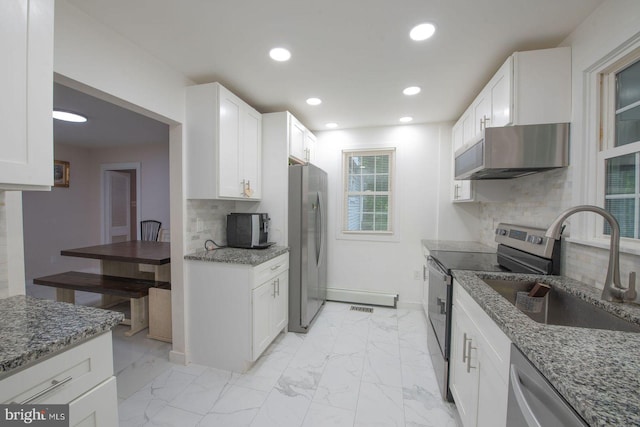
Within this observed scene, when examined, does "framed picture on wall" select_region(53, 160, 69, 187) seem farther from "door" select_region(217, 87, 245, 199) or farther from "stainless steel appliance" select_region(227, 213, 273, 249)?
"door" select_region(217, 87, 245, 199)

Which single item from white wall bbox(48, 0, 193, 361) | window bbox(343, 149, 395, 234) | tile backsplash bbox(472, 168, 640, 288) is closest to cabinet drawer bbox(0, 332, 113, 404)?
white wall bbox(48, 0, 193, 361)

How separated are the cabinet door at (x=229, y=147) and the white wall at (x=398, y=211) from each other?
1529mm

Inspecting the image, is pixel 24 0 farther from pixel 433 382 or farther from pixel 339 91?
pixel 433 382

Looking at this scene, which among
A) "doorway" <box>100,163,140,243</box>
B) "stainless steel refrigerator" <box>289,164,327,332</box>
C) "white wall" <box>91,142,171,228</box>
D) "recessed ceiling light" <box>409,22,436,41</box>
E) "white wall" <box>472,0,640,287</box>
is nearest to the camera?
"white wall" <box>472,0,640,287</box>

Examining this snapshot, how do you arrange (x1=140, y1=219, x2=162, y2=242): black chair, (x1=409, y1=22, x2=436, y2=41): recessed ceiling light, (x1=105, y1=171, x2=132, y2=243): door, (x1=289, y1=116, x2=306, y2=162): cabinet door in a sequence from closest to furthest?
1. (x1=409, y1=22, x2=436, y2=41): recessed ceiling light
2. (x1=289, y1=116, x2=306, y2=162): cabinet door
3. (x1=140, y1=219, x2=162, y2=242): black chair
4. (x1=105, y1=171, x2=132, y2=243): door

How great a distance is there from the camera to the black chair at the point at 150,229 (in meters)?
4.41

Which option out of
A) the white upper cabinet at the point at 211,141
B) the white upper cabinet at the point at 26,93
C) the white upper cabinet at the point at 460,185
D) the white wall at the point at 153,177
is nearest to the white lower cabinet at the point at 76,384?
the white upper cabinet at the point at 26,93

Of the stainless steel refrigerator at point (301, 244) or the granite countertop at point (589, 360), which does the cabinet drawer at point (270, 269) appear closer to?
the stainless steel refrigerator at point (301, 244)

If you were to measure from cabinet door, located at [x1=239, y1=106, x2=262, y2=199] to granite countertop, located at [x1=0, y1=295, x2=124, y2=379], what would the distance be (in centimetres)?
156

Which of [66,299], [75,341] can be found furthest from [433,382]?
[66,299]

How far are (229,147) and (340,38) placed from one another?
1.21 m

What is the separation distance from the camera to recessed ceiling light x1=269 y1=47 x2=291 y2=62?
175cm

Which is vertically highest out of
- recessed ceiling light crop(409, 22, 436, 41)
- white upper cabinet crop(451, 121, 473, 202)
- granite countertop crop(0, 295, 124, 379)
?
recessed ceiling light crop(409, 22, 436, 41)

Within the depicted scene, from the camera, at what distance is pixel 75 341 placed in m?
0.85
